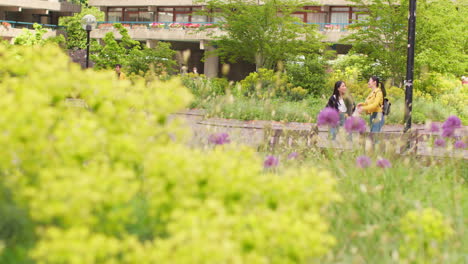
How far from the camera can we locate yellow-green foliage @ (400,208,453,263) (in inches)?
174

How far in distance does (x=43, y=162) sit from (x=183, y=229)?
0.98 meters

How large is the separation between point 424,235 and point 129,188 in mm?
2371

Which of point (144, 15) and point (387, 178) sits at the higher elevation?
point (144, 15)

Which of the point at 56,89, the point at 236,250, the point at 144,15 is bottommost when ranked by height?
the point at 236,250

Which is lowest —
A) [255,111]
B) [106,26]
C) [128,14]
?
[255,111]

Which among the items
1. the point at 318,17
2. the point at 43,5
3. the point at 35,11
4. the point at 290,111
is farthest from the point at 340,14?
the point at 290,111

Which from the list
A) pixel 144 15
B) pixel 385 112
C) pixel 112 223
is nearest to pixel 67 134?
pixel 112 223

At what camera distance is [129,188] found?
10.6 feet

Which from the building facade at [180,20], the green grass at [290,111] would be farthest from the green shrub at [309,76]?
the building facade at [180,20]

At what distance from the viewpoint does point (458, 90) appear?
26859 mm

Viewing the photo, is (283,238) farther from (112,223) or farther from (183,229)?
(112,223)

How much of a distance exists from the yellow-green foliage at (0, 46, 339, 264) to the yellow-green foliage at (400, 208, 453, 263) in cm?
112

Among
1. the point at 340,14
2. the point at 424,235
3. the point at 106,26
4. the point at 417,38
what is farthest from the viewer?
the point at 106,26

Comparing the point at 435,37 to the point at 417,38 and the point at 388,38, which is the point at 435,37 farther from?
the point at 388,38
